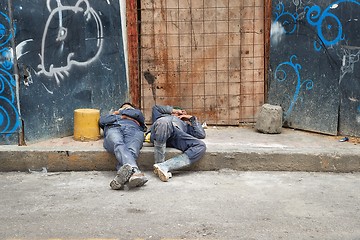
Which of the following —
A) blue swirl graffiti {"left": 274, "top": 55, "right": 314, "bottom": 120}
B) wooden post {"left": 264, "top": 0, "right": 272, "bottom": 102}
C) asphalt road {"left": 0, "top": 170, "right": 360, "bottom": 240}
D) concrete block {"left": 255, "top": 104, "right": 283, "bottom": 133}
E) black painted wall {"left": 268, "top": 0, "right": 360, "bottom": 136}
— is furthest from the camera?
wooden post {"left": 264, "top": 0, "right": 272, "bottom": 102}

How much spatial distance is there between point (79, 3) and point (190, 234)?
384 centimetres

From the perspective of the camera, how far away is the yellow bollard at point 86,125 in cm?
685

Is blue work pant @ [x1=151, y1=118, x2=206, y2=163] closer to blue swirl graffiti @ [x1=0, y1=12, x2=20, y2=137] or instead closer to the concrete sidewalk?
the concrete sidewalk

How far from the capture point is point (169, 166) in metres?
6.12

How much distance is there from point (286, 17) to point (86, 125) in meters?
3.16

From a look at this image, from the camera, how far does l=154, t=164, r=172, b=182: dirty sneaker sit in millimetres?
5976

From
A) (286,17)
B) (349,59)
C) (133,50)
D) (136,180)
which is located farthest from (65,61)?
(349,59)

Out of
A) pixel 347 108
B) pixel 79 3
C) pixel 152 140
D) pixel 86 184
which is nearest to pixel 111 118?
pixel 152 140

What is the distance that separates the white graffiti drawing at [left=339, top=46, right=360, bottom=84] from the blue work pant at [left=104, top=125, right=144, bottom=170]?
9.22 ft

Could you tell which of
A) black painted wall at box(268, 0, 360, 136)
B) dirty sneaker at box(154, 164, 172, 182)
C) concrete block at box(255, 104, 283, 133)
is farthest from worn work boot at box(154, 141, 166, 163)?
black painted wall at box(268, 0, 360, 136)

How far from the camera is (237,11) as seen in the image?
7.48 m

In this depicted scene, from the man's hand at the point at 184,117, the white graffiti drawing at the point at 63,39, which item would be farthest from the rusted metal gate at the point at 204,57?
the man's hand at the point at 184,117

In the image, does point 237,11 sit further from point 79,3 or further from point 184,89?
point 79,3

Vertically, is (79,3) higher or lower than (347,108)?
higher
